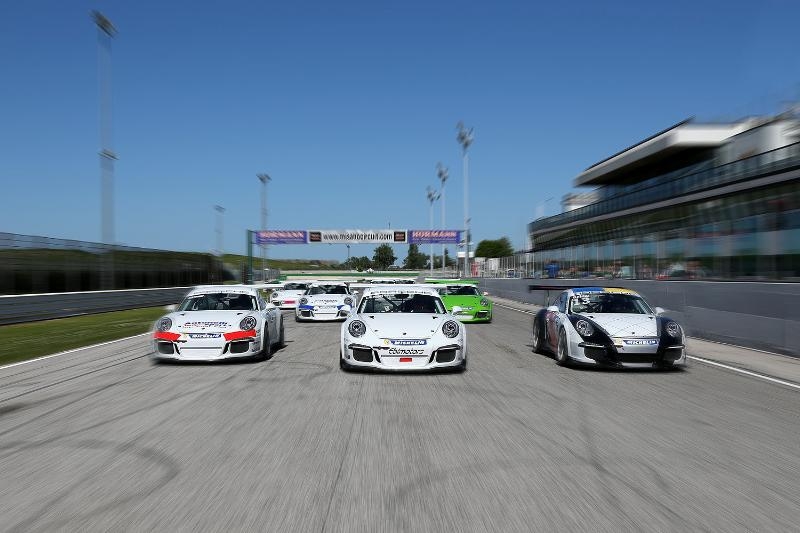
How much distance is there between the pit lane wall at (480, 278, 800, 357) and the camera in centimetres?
1236

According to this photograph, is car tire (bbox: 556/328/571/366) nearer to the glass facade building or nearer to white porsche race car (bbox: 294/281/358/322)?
the glass facade building

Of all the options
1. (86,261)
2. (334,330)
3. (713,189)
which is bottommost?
(334,330)

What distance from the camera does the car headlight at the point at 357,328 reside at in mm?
9664

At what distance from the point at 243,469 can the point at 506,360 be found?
290 inches

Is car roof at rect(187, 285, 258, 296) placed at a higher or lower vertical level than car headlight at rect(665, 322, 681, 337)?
higher

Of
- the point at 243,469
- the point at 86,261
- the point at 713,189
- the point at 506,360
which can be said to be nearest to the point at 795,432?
the point at 243,469

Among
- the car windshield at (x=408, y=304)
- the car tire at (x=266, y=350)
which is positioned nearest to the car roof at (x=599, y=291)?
the car windshield at (x=408, y=304)

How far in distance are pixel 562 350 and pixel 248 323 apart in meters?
4.84

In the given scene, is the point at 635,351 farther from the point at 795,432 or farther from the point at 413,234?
the point at 413,234

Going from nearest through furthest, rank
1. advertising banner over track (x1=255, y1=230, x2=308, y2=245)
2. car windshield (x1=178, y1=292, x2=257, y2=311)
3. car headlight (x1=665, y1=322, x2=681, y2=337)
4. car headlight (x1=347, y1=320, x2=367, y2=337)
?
car headlight (x1=347, y1=320, x2=367, y2=337)
car headlight (x1=665, y1=322, x2=681, y2=337)
car windshield (x1=178, y1=292, x2=257, y2=311)
advertising banner over track (x1=255, y1=230, x2=308, y2=245)

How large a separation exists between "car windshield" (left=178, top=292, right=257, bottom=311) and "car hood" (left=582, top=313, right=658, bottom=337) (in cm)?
562

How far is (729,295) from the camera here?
1445 centimetres

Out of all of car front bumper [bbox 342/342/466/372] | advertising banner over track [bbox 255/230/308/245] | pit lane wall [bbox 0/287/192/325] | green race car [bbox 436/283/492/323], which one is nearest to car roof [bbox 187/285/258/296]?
car front bumper [bbox 342/342/466/372]

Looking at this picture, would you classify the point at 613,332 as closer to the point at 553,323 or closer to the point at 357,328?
the point at 553,323
